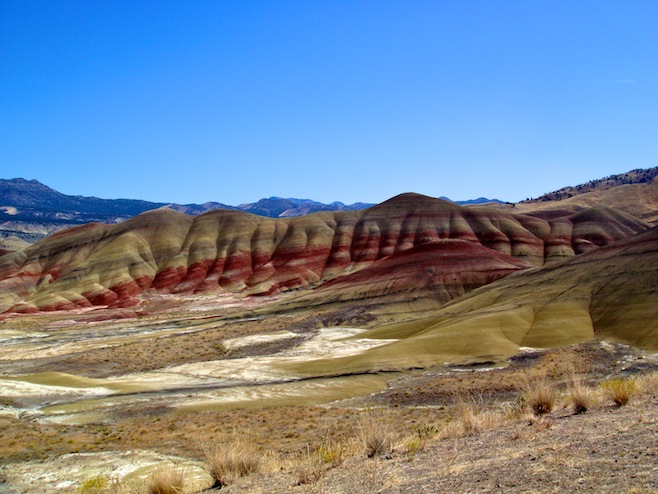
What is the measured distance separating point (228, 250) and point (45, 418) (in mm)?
117822

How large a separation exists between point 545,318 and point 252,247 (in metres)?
107

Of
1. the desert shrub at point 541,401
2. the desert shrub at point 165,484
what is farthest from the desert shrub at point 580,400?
the desert shrub at point 165,484

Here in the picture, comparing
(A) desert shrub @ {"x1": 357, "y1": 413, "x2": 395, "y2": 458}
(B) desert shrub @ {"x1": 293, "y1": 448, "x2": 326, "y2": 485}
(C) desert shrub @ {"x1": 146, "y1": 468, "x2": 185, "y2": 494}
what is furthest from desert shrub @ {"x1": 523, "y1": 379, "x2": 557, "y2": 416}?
(C) desert shrub @ {"x1": 146, "y1": 468, "x2": 185, "y2": 494}

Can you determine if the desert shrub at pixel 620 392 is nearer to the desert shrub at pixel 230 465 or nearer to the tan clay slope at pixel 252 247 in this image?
the desert shrub at pixel 230 465

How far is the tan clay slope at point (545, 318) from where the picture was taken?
42312 millimetres

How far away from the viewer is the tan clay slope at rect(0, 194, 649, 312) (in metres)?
131

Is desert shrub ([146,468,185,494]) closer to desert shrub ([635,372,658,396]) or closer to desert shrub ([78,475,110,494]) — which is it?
desert shrub ([78,475,110,494])

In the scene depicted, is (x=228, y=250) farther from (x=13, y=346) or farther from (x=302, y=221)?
(x=13, y=346)

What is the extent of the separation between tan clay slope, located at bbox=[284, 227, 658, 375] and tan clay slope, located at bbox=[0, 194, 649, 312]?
2667 inches

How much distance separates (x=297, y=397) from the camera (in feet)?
110

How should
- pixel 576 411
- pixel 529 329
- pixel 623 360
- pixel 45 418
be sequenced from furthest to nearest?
pixel 529 329 < pixel 623 360 < pixel 45 418 < pixel 576 411

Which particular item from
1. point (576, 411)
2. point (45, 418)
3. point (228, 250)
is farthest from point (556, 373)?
point (228, 250)

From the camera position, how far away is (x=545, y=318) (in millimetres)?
49719

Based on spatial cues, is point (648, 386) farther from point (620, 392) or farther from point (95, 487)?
point (95, 487)
